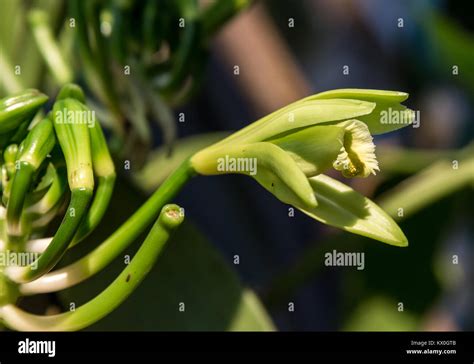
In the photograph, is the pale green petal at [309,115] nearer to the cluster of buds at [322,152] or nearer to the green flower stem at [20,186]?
the cluster of buds at [322,152]

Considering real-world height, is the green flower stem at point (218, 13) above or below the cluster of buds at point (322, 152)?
above

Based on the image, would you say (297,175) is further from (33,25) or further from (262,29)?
(262,29)

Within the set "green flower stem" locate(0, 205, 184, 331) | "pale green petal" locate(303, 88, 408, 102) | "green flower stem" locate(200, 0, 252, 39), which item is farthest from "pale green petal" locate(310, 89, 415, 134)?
"green flower stem" locate(200, 0, 252, 39)

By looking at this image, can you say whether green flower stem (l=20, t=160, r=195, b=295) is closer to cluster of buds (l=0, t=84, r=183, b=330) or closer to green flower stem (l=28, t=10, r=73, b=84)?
cluster of buds (l=0, t=84, r=183, b=330)

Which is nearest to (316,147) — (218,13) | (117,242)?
(117,242)

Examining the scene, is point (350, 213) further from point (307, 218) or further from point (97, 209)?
point (307, 218)

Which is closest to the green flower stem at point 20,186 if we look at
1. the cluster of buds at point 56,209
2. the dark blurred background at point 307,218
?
the cluster of buds at point 56,209
